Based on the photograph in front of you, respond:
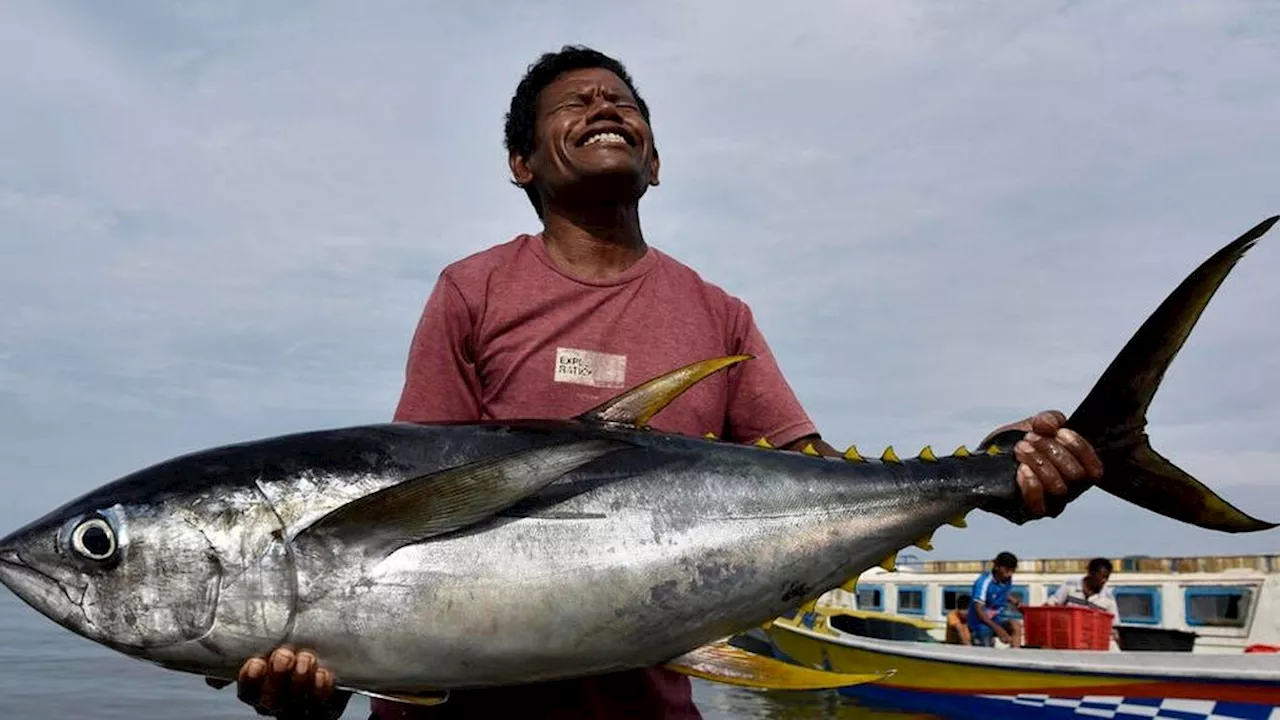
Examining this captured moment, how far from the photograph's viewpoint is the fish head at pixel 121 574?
7.03 ft

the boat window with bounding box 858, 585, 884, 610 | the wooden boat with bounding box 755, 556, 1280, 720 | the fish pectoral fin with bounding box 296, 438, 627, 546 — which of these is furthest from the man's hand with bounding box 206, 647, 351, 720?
the boat window with bounding box 858, 585, 884, 610

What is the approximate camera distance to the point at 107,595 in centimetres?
217

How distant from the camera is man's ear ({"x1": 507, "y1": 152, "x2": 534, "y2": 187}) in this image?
3570mm

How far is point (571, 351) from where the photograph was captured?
2.96 m

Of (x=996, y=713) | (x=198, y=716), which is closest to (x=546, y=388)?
(x=996, y=713)

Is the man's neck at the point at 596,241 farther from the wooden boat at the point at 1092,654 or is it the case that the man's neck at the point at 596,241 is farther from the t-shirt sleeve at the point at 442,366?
the wooden boat at the point at 1092,654

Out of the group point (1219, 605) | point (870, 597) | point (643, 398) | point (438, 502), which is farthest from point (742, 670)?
point (870, 597)

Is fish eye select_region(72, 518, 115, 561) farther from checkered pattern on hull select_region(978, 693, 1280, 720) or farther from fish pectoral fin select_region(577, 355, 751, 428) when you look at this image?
checkered pattern on hull select_region(978, 693, 1280, 720)

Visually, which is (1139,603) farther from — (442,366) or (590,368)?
(442,366)

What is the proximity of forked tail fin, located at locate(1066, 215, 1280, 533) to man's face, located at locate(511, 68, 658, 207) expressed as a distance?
4.78 feet

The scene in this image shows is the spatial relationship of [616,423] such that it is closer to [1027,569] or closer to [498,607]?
[498,607]

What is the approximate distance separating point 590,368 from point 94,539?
1.30m

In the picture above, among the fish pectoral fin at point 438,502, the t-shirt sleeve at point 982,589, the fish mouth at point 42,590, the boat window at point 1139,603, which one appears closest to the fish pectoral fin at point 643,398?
the fish pectoral fin at point 438,502

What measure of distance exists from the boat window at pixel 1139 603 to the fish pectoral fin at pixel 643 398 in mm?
15982
